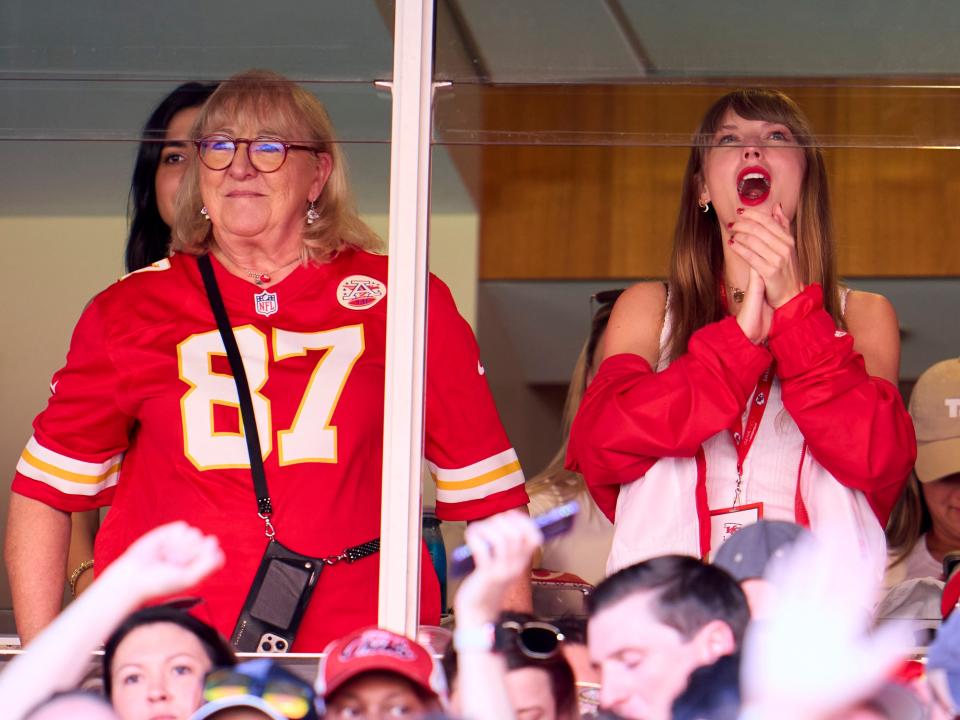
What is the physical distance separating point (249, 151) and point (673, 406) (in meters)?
0.72

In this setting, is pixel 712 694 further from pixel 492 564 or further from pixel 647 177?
pixel 647 177

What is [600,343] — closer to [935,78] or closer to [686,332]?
[686,332]

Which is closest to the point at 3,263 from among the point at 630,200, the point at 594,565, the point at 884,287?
the point at 630,200

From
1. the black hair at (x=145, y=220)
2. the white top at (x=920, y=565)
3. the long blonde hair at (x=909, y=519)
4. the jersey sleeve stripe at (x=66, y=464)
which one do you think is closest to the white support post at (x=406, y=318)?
the jersey sleeve stripe at (x=66, y=464)

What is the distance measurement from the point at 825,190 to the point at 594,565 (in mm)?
806

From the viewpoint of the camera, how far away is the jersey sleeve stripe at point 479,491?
2238mm

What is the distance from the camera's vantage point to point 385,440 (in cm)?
170

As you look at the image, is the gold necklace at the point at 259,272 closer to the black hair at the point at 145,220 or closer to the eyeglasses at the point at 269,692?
the black hair at the point at 145,220

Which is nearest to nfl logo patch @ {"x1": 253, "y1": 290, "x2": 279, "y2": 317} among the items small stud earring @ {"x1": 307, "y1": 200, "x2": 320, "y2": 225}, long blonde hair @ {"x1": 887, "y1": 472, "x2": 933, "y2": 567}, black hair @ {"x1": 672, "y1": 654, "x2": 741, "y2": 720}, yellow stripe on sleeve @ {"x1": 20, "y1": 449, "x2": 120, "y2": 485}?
small stud earring @ {"x1": 307, "y1": 200, "x2": 320, "y2": 225}

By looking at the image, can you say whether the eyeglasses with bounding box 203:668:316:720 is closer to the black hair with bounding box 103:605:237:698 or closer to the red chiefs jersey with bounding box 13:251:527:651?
the black hair with bounding box 103:605:237:698

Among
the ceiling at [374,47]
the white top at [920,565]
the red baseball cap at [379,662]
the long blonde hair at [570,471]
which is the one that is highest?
the ceiling at [374,47]

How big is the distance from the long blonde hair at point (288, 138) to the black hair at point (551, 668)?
32.0 inches

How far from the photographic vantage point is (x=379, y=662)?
1494 mm

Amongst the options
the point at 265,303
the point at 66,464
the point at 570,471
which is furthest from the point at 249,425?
the point at 570,471
